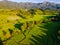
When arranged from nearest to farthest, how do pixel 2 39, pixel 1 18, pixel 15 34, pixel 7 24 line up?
1. pixel 2 39
2. pixel 15 34
3. pixel 7 24
4. pixel 1 18

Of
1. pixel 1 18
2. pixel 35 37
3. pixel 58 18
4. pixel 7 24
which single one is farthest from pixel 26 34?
pixel 58 18

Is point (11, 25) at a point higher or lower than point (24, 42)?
higher

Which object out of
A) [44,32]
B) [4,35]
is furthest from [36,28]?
[4,35]

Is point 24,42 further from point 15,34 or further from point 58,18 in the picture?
point 58,18

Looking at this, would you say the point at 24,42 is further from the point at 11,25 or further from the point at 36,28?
the point at 36,28

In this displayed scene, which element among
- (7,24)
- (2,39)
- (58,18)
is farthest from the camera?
(58,18)

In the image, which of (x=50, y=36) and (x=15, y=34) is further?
(x=50, y=36)
